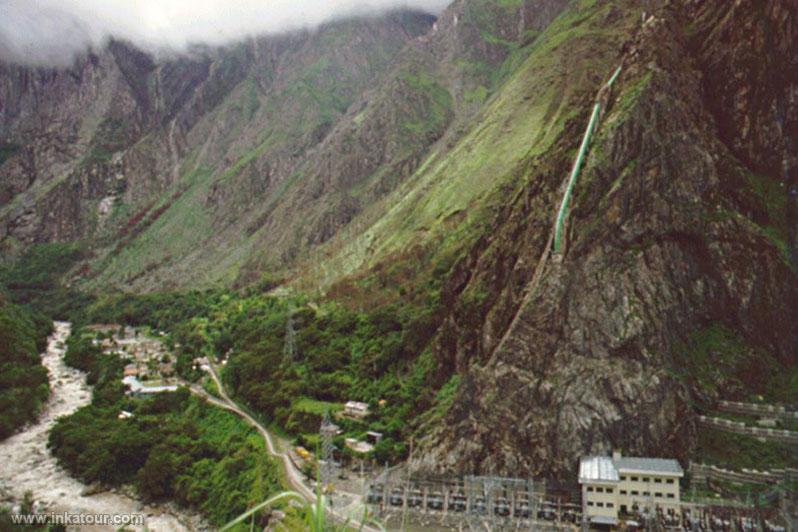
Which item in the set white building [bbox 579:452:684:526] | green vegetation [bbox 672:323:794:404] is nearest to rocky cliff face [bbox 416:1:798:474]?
green vegetation [bbox 672:323:794:404]

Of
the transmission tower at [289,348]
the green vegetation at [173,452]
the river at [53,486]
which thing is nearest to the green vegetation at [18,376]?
the river at [53,486]

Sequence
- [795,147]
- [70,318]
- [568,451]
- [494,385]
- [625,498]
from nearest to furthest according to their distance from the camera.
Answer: [625,498] < [568,451] < [494,385] < [795,147] < [70,318]

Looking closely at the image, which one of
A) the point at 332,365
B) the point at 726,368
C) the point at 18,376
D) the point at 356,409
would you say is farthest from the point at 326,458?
the point at 18,376

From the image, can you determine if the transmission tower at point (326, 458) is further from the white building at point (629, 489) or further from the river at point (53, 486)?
the white building at point (629, 489)

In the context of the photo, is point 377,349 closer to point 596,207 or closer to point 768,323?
point 596,207

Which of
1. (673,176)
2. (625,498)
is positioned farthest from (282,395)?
(673,176)

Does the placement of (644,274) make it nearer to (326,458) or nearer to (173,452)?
(326,458)
